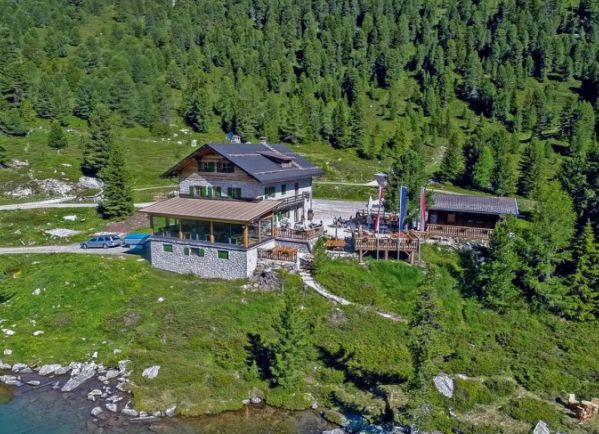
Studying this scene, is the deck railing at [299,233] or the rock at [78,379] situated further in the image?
the deck railing at [299,233]

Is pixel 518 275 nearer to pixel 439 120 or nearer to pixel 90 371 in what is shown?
pixel 90 371

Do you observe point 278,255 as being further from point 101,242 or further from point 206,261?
point 101,242

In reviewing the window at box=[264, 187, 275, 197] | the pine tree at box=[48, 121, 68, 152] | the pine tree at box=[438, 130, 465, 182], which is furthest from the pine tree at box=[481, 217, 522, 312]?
the pine tree at box=[48, 121, 68, 152]

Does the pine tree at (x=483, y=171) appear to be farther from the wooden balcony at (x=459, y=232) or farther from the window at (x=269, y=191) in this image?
the window at (x=269, y=191)

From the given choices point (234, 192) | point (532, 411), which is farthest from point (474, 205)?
point (234, 192)

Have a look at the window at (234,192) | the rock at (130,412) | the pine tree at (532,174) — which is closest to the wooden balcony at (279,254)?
the window at (234,192)

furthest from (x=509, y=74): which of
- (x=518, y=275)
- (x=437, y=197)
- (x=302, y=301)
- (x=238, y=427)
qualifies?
(x=238, y=427)
